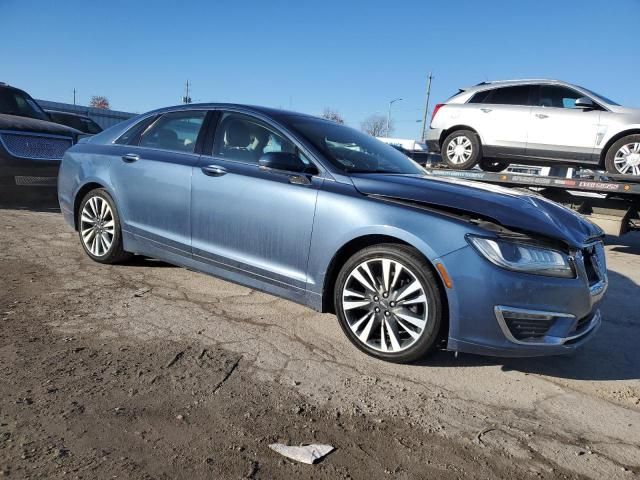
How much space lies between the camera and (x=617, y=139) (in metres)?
7.15

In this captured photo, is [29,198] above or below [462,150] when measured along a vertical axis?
below

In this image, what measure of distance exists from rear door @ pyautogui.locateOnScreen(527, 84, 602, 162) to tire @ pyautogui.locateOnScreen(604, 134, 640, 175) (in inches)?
9.2

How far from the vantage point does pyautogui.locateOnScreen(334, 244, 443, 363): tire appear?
9.71 ft

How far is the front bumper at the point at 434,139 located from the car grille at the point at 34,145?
238 inches

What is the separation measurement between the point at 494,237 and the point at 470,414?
0.98m

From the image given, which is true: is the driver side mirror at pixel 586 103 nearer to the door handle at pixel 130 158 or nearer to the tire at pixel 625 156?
the tire at pixel 625 156

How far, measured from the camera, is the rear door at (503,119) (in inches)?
305

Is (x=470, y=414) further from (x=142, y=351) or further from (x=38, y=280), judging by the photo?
(x=38, y=280)

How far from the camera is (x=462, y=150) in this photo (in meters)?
8.30

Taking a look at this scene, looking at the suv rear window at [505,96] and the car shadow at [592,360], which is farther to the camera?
the suv rear window at [505,96]

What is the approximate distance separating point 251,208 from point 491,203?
5.41 feet

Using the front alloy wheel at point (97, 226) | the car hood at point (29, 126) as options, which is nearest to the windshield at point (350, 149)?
the front alloy wheel at point (97, 226)

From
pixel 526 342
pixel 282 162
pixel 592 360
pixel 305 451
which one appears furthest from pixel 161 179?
pixel 592 360

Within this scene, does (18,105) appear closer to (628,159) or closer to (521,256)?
(521,256)
